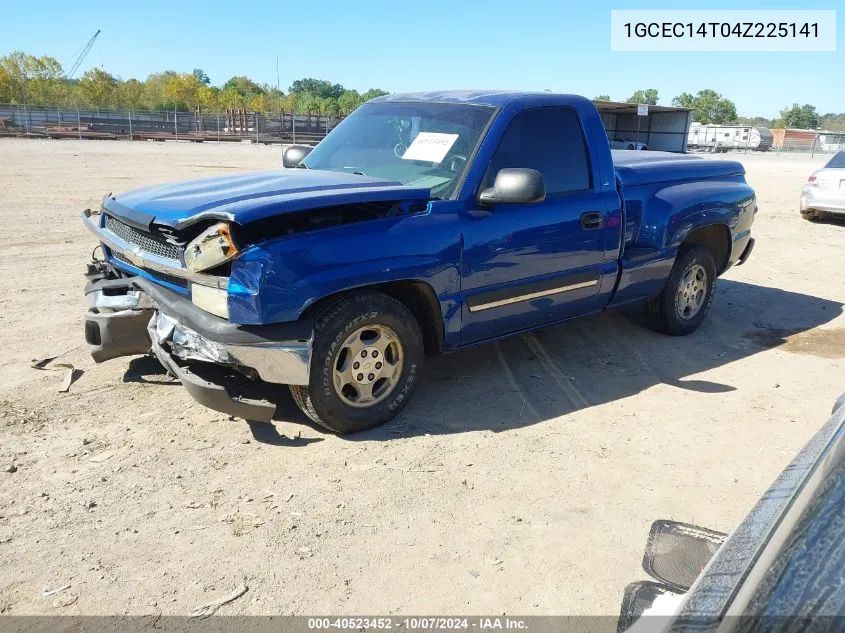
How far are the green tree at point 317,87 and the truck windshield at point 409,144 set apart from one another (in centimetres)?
13987

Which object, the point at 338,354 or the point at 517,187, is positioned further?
the point at 517,187

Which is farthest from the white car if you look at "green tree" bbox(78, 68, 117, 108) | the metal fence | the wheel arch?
"green tree" bbox(78, 68, 117, 108)

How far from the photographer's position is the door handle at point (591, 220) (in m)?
4.74

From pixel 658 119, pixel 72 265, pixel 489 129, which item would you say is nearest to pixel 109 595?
pixel 489 129

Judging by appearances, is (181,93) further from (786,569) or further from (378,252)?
(786,569)

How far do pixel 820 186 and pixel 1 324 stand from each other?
1297cm

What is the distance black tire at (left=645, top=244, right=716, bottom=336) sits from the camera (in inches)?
229

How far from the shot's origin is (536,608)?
2666mm

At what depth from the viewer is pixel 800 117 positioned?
108 metres

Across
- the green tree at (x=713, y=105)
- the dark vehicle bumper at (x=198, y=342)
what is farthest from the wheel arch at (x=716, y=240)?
the green tree at (x=713, y=105)

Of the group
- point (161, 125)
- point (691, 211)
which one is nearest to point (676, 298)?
point (691, 211)

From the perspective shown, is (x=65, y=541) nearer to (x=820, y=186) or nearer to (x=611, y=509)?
(x=611, y=509)

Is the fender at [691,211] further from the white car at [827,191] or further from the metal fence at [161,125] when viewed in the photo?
the metal fence at [161,125]

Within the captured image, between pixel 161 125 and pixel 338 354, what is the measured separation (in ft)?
168
